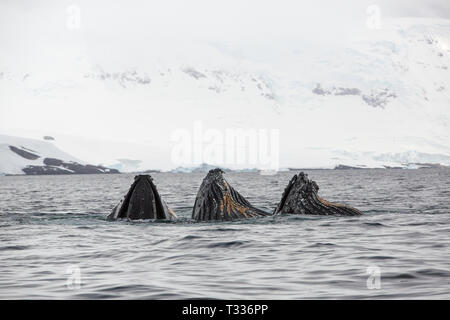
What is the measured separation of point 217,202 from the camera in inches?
752

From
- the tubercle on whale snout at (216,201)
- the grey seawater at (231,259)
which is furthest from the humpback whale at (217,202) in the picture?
the grey seawater at (231,259)

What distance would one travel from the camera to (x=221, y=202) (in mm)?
19094

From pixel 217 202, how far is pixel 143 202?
2.01 meters

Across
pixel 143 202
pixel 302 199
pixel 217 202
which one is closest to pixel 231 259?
pixel 217 202

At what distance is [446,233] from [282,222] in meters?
4.20

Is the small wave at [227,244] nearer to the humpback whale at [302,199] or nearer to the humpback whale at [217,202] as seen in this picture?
the humpback whale at [217,202]

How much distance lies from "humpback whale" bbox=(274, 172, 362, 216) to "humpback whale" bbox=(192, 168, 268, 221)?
1000 mm

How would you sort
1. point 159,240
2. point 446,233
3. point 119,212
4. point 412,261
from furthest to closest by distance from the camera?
1. point 119,212
2. point 446,233
3. point 159,240
4. point 412,261

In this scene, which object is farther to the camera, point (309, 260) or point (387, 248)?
point (387, 248)

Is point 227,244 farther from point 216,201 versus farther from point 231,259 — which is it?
point 216,201

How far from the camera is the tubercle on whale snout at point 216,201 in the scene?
18.7m
